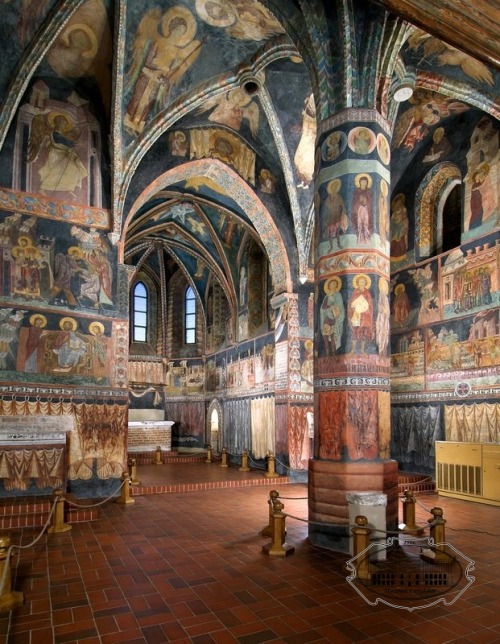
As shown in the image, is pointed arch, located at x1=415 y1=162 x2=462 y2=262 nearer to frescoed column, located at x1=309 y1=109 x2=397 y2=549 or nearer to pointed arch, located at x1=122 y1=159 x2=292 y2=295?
pointed arch, located at x1=122 y1=159 x2=292 y2=295

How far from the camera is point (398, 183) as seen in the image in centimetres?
1402

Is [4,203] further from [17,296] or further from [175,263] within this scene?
[175,263]

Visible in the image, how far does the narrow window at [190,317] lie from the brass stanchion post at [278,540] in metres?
16.7

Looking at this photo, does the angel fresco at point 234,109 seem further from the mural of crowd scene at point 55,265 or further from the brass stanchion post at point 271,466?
the brass stanchion post at point 271,466

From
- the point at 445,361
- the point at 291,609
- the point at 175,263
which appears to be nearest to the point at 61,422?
the point at 291,609

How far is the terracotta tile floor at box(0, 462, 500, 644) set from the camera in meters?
4.24

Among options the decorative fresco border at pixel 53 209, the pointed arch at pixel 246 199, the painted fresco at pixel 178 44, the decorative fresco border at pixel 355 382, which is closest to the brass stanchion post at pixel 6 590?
the decorative fresco border at pixel 355 382

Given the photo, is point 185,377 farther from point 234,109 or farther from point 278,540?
point 278,540

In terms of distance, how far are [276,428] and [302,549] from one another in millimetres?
8322

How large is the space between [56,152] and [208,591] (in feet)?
32.6

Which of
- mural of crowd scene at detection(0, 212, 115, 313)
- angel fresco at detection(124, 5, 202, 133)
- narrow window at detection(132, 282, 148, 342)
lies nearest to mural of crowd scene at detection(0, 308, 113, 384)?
mural of crowd scene at detection(0, 212, 115, 313)

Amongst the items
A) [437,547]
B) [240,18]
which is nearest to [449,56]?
[240,18]

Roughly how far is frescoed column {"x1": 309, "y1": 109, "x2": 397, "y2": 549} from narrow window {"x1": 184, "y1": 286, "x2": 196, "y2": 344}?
16.0 metres

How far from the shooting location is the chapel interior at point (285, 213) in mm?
7312
